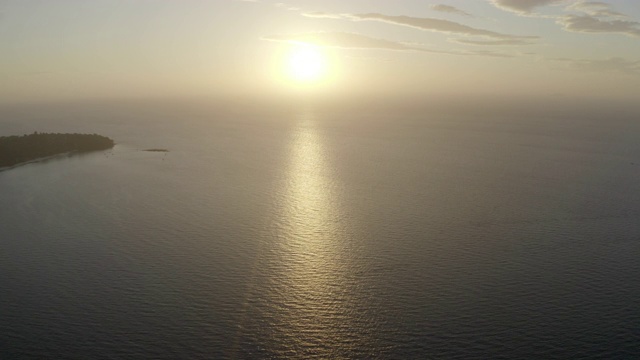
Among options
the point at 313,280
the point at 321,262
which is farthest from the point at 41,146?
the point at 313,280

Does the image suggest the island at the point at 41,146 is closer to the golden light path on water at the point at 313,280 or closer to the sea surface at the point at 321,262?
the sea surface at the point at 321,262

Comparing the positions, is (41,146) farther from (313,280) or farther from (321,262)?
(313,280)

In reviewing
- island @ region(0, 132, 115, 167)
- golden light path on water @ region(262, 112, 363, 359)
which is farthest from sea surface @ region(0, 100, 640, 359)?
island @ region(0, 132, 115, 167)

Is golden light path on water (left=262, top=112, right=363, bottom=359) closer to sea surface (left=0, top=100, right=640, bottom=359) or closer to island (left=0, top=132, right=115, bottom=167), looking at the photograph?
sea surface (left=0, top=100, right=640, bottom=359)

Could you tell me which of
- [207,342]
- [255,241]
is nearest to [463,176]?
[255,241]

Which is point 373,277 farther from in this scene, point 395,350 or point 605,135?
point 605,135

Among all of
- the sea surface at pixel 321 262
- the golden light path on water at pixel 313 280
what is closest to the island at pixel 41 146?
the sea surface at pixel 321 262
